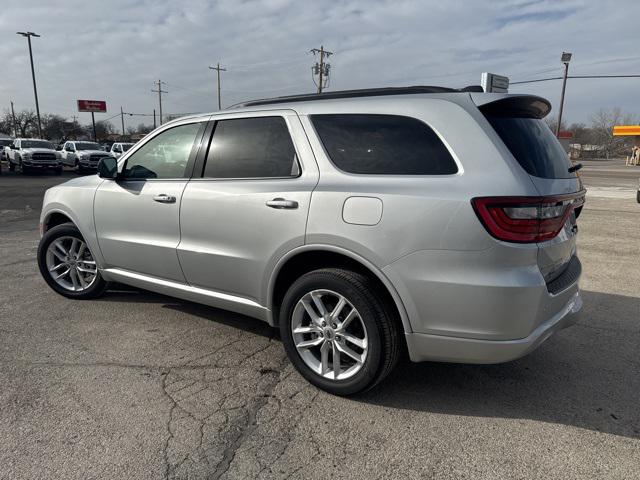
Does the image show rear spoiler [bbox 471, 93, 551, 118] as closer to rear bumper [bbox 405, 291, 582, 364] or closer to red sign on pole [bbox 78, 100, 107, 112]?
rear bumper [bbox 405, 291, 582, 364]

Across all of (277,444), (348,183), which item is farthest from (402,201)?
(277,444)

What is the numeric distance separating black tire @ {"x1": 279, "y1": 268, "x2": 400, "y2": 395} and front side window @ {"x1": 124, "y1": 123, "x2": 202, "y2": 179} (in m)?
1.56

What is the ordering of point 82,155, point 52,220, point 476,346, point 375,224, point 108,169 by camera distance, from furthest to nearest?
point 82,155 → point 52,220 → point 108,169 → point 375,224 → point 476,346

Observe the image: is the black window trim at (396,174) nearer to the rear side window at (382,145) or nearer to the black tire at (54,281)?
the rear side window at (382,145)

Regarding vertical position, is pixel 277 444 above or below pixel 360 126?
below

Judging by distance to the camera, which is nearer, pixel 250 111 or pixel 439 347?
pixel 439 347

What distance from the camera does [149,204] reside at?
381 cm

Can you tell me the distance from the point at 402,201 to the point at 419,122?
487mm

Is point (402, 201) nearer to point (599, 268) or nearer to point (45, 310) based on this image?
point (45, 310)

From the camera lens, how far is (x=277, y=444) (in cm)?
249

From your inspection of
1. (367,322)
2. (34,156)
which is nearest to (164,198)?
(367,322)

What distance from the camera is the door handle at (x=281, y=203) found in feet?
9.68

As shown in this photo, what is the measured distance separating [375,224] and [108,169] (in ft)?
8.57

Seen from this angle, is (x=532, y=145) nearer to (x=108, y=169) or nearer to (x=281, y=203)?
(x=281, y=203)
